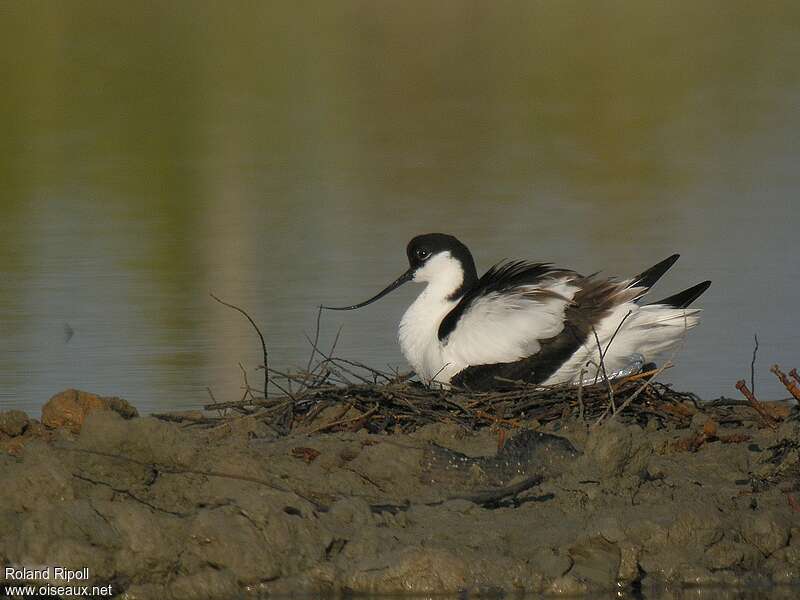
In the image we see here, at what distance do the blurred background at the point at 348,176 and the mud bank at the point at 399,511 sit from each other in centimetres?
238

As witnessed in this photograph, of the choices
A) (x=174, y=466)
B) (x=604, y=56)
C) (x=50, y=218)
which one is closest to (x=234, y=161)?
(x=50, y=218)

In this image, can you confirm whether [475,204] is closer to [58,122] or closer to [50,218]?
[50,218]

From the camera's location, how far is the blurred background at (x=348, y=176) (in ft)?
35.0

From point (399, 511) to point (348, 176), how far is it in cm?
1144

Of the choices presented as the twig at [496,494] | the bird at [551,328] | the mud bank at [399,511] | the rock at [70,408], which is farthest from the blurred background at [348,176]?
the twig at [496,494]

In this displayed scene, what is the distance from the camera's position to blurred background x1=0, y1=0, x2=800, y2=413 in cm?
1068

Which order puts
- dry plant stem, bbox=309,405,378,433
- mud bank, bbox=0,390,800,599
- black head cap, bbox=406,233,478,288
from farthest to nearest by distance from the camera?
black head cap, bbox=406,233,478,288 < dry plant stem, bbox=309,405,378,433 < mud bank, bbox=0,390,800,599

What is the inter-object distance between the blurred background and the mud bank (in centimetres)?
238

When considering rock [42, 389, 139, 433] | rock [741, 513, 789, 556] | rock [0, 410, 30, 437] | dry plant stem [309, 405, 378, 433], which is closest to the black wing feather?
dry plant stem [309, 405, 378, 433]

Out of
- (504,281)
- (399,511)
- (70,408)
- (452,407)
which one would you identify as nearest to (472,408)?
(452,407)

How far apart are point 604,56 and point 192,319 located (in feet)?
58.9

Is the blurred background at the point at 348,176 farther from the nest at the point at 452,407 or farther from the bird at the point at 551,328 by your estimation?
the nest at the point at 452,407

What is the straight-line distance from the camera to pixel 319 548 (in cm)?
597

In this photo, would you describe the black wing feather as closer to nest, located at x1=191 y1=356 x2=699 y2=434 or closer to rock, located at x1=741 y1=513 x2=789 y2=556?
nest, located at x1=191 y1=356 x2=699 y2=434
